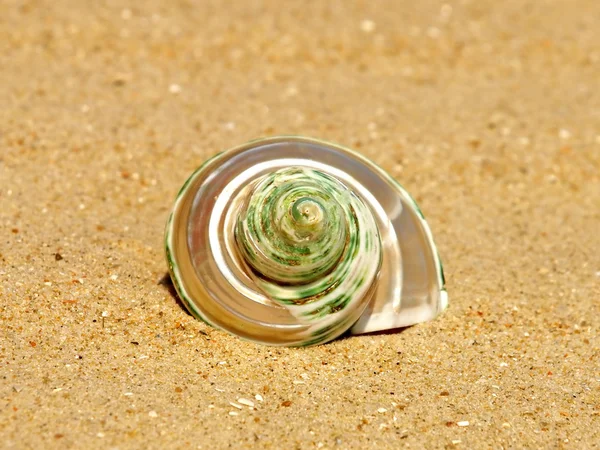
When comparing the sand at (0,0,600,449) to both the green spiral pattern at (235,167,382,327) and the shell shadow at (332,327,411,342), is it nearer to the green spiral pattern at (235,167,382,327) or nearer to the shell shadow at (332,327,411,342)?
the shell shadow at (332,327,411,342)

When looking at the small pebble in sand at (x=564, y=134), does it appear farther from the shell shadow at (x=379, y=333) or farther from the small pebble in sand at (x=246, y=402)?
the small pebble in sand at (x=246, y=402)

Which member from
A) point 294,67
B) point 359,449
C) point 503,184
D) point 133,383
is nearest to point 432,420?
point 359,449

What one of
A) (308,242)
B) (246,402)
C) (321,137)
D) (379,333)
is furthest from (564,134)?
(246,402)

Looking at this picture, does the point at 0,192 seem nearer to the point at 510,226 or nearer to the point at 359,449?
the point at 359,449

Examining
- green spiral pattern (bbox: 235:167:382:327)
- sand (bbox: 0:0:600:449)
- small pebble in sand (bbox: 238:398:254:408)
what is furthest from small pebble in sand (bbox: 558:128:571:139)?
small pebble in sand (bbox: 238:398:254:408)

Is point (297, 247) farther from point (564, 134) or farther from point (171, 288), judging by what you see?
point (564, 134)
